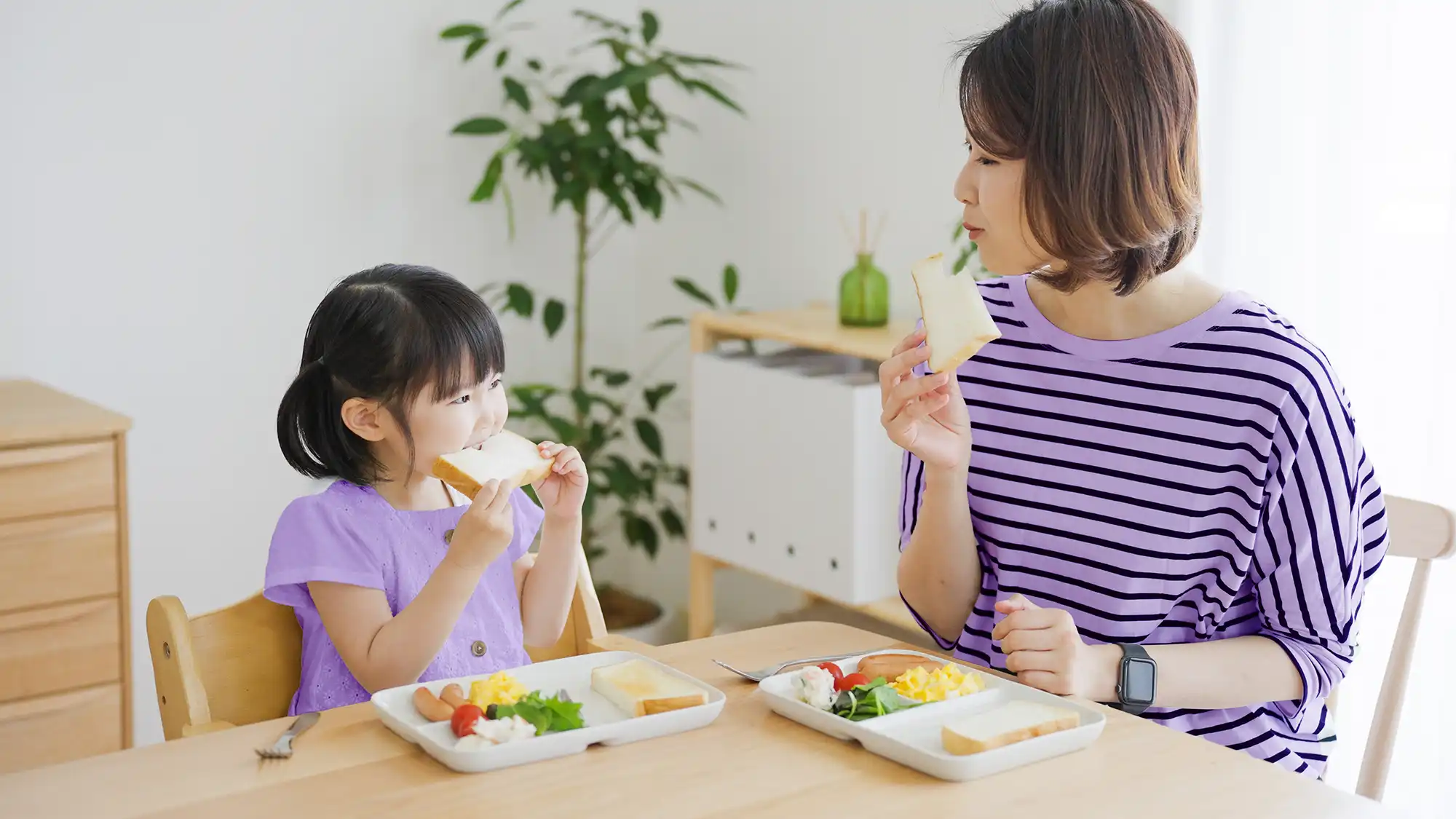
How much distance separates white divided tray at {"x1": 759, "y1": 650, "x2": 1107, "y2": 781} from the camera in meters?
1.02

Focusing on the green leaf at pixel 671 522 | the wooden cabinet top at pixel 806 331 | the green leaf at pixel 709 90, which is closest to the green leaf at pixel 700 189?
the green leaf at pixel 709 90

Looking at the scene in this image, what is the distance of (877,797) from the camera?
3.24ft

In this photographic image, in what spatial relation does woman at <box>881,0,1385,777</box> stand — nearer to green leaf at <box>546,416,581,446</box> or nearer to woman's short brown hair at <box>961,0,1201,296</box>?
woman's short brown hair at <box>961,0,1201,296</box>

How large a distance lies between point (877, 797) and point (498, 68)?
271 centimetres

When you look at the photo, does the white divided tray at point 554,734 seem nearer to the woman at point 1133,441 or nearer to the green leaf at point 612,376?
the woman at point 1133,441

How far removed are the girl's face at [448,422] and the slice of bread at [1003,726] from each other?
61cm

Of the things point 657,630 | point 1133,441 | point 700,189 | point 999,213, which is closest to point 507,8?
point 700,189

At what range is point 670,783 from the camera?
1004mm

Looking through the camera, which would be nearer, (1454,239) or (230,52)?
(1454,239)

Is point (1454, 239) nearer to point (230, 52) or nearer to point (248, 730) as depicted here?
point (248, 730)

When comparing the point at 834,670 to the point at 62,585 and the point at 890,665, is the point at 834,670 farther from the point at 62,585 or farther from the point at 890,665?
the point at 62,585

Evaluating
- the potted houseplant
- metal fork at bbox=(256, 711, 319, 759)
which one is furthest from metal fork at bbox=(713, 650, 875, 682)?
the potted houseplant

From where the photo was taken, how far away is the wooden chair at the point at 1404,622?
1.48 m

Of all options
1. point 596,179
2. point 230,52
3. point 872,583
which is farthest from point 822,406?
point 230,52
